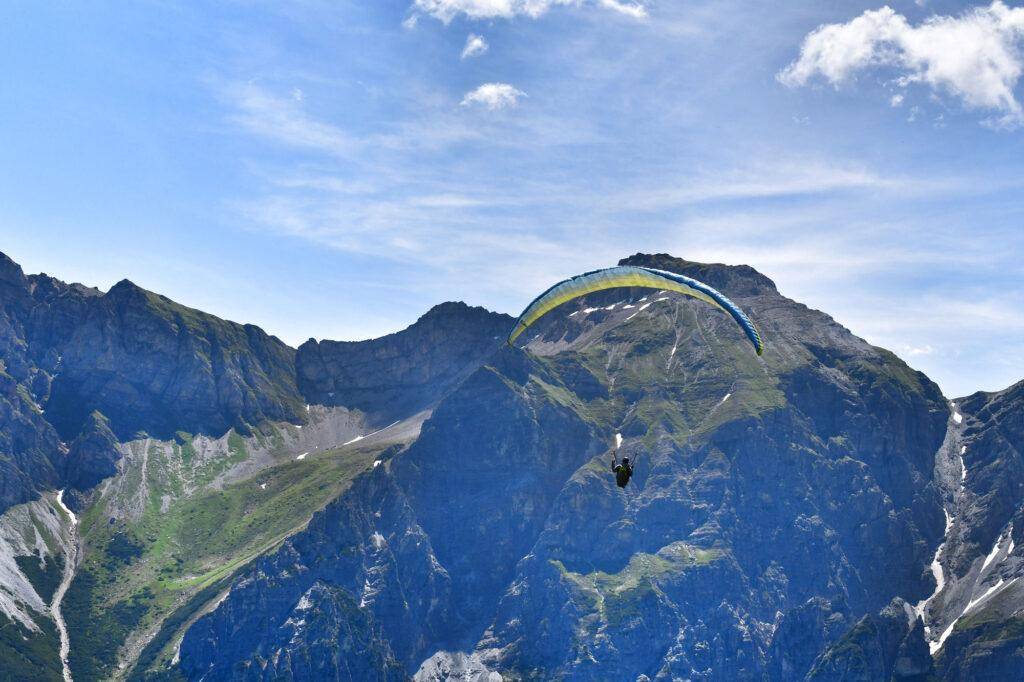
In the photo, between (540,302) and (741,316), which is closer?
(741,316)

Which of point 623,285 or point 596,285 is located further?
point 596,285

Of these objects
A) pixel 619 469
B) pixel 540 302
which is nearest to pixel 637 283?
pixel 540 302

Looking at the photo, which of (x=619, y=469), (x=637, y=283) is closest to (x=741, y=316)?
(x=637, y=283)

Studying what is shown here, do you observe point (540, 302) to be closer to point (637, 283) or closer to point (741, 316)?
point (637, 283)

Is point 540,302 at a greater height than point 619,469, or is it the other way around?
point 540,302

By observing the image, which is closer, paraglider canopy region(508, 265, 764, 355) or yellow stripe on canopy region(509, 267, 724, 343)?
paraglider canopy region(508, 265, 764, 355)

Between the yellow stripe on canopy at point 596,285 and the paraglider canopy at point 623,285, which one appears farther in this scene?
the yellow stripe on canopy at point 596,285
